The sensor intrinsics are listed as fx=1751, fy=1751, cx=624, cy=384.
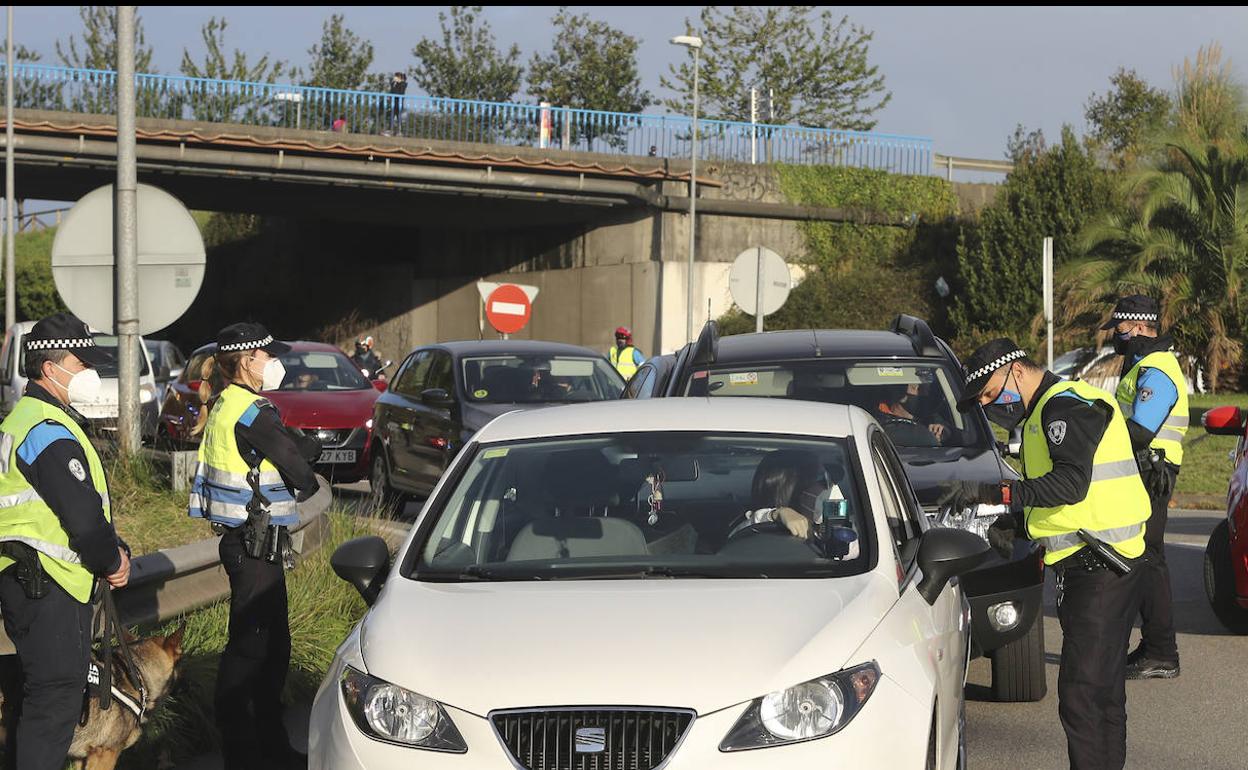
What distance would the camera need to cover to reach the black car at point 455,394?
51.3 feet

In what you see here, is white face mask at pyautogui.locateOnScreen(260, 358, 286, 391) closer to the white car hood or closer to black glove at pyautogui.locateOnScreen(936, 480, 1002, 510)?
the white car hood

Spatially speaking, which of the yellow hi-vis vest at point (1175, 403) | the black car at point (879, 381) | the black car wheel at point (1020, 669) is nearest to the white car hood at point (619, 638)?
the black car wheel at point (1020, 669)

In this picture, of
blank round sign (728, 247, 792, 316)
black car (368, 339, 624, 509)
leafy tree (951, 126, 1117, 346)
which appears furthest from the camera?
leafy tree (951, 126, 1117, 346)

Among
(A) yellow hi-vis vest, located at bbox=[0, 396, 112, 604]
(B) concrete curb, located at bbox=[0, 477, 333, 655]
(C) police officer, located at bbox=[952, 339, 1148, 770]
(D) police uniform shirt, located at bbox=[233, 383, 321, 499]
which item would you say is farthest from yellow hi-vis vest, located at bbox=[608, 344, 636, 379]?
(A) yellow hi-vis vest, located at bbox=[0, 396, 112, 604]

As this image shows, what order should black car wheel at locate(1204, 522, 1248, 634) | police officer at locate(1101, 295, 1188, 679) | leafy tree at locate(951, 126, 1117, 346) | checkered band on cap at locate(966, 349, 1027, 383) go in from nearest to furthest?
checkered band on cap at locate(966, 349, 1027, 383) → police officer at locate(1101, 295, 1188, 679) → black car wheel at locate(1204, 522, 1248, 634) → leafy tree at locate(951, 126, 1117, 346)

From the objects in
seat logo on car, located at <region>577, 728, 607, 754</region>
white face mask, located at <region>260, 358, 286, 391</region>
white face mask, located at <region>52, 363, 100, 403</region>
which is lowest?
seat logo on car, located at <region>577, 728, 607, 754</region>

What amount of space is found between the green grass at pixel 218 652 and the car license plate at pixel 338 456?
7817mm

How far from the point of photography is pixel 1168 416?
8922mm

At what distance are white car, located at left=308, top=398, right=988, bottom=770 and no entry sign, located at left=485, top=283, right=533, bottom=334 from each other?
71.3ft

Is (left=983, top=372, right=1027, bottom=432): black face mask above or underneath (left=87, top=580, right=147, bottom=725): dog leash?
above

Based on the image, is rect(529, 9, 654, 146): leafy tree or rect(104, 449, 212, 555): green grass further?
rect(529, 9, 654, 146): leafy tree

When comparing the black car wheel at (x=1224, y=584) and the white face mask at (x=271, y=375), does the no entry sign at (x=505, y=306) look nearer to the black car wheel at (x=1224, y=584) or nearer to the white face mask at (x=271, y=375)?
the black car wheel at (x=1224, y=584)

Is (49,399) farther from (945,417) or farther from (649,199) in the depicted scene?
(649,199)

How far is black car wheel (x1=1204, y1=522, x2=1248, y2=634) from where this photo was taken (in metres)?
9.84
